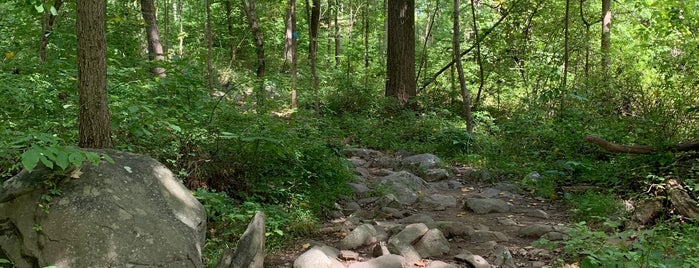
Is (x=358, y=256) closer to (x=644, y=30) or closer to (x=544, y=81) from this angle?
(x=544, y=81)

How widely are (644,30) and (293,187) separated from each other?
37.0 ft

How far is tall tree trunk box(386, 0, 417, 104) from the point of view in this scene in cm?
1299

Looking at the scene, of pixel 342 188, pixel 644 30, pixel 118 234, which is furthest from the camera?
pixel 644 30

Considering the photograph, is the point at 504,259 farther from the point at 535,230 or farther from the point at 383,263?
the point at 383,263

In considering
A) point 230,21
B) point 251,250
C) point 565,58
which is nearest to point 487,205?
point 251,250

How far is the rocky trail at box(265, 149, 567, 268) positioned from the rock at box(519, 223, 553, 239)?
10 mm

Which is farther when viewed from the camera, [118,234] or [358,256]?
[358,256]

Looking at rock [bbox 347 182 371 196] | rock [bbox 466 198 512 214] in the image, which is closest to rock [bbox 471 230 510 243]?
rock [bbox 466 198 512 214]

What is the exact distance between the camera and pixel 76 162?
337 cm

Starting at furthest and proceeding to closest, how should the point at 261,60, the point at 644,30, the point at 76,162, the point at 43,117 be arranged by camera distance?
the point at 261,60
the point at 644,30
the point at 43,117
the point at 76,162

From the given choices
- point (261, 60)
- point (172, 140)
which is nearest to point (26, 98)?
point (172, 140)

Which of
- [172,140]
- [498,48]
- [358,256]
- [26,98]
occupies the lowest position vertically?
[358,256]

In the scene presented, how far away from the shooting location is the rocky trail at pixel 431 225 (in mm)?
4758

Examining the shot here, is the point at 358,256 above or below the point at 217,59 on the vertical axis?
below
